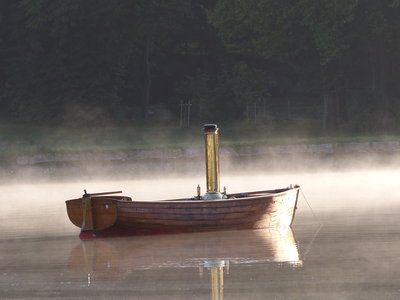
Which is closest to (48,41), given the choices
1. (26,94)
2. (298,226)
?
(26,94)

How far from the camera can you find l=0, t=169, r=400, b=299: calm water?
1712cm

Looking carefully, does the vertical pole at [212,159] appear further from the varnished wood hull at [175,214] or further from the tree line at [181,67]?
the tree line at [181,67]

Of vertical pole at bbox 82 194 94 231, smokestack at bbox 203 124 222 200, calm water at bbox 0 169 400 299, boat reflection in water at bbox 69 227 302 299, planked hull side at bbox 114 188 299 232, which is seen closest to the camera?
calm water at bbox 0 169 400 299

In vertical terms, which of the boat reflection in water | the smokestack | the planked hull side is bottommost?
the boat reflection in water

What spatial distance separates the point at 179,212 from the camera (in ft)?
80.1

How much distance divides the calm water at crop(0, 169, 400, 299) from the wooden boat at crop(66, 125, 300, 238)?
0.28 metres

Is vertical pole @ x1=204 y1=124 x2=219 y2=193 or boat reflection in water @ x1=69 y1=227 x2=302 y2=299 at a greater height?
vertical pole @ x1=204 y1=124 x2=219 y2=193

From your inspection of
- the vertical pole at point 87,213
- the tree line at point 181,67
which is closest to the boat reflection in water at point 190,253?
the vertical pole at point 87,213

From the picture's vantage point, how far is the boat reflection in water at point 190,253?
19.7 meters

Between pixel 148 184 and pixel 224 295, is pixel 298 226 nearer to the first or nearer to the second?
pixel 224 295

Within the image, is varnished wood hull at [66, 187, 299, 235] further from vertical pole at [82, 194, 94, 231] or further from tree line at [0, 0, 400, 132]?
tree line at [0, 0, 400, 132]

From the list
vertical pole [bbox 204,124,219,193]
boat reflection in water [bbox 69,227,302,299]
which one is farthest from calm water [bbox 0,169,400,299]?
vertical pole [bbox 204,124,219,193]

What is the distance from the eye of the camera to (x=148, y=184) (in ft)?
144

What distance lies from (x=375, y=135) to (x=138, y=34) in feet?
55.3
